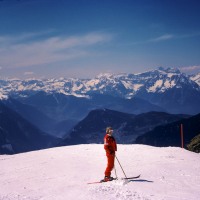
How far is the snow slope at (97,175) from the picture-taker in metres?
14.6

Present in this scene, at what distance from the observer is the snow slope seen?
47.8ft

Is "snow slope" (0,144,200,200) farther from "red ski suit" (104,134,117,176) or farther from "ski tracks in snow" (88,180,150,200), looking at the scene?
"red ski suit" (104,134,117,176)

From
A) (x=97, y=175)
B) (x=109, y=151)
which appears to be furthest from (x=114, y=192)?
(x=97, y=175)

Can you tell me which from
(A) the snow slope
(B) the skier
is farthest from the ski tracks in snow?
(B) the skier

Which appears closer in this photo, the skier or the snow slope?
the snow slope

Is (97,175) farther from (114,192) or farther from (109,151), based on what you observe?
(114,192)

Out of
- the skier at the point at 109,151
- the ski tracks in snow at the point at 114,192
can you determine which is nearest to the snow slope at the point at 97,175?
the ski tracks in snow at the point at 114,192

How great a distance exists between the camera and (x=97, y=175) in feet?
62.5

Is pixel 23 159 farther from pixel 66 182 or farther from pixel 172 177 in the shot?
pixel 172 177

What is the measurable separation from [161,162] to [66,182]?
26.0 ft

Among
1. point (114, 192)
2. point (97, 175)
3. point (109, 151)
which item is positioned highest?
point (109, 151)

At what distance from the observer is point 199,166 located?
21.4 metres

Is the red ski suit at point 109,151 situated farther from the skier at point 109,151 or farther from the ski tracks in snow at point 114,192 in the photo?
the ski tracks in snow at point 114,192

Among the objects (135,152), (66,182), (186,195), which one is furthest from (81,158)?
(186,195)
